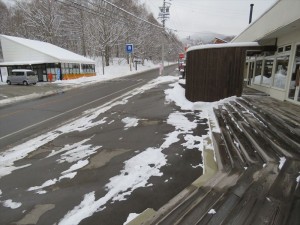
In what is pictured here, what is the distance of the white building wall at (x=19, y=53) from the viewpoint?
1183 inches

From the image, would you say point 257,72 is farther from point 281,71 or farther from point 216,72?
point 216,72

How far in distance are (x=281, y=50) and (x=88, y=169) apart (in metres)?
11.5

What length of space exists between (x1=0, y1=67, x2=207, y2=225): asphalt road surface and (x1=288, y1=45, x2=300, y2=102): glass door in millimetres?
4271

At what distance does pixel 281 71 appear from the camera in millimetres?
11336

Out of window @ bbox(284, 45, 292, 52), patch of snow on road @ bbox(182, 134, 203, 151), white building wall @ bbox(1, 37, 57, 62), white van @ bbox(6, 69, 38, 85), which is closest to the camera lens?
patch of snow on road @ bbox(182, 134, 203, 151)

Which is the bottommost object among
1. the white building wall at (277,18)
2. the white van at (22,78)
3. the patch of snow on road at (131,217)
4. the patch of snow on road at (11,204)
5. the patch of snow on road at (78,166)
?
the patch of snow on road at (11,204)

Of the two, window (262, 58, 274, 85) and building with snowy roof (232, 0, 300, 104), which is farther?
window (262, 58, 274, 85)

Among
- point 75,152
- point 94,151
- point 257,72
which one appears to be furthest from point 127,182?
point 257,72

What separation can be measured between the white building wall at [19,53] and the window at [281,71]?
1060 inches

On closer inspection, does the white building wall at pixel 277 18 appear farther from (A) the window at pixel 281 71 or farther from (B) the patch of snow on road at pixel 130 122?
(B) the patch of snow on road at pixel 130 122

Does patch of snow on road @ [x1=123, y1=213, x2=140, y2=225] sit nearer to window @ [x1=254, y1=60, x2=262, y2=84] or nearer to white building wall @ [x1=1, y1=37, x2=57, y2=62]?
window @ [x1=254, y1=60, x2=262, y2=84]

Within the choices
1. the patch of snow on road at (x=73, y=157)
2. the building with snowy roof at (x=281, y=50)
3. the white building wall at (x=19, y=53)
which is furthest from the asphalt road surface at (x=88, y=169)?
the white building wall at (x=19, y=53)

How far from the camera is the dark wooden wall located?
1113 cm

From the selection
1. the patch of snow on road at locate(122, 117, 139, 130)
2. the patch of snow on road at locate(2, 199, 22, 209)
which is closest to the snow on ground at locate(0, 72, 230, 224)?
the patch of snow on road at locate(122, 117, 139, 130)
